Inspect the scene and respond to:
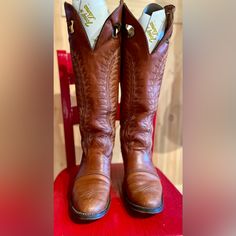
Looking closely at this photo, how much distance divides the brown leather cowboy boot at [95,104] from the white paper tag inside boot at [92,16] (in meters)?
Result: 0.02

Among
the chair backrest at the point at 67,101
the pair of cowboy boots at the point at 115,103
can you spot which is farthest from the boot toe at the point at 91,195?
the chair backrest at the point at 67,101

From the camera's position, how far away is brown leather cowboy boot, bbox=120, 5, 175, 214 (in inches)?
23.4

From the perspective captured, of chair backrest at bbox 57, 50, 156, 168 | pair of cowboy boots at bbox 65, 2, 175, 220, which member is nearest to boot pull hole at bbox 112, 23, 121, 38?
pair of cowboy boots at bbox 65, 2, 175, 220

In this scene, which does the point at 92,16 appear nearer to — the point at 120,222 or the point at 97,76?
the point at 97,76

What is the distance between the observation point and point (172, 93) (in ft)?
4.12

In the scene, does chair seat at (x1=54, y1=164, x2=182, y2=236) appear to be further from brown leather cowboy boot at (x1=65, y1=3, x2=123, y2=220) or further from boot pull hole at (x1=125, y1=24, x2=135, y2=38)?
boot pull hole at (x1=125, y1=24, x2=135, y2=38)

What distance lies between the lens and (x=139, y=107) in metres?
0.67

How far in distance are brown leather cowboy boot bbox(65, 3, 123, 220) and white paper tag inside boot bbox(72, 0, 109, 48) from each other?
0.08 feet

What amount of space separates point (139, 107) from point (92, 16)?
0.25 m

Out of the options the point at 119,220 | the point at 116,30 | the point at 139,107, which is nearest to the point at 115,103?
the point at 139,107
